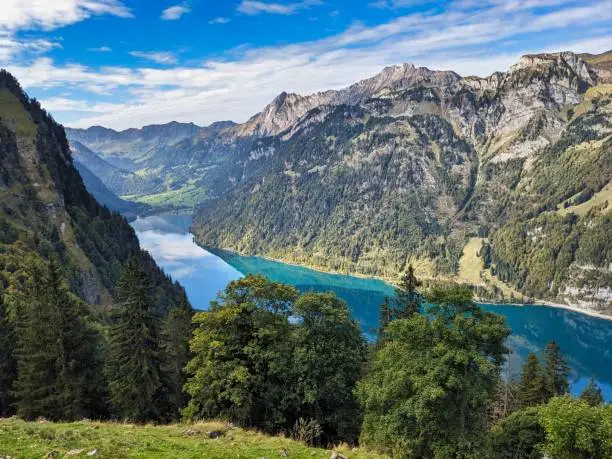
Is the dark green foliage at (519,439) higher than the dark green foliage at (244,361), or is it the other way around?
the dark green foliage at (244,361)

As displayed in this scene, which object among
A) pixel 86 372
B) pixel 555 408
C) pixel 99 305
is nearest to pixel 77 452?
pixel 86 372

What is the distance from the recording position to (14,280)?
82312mm

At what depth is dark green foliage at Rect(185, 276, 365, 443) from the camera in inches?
1556

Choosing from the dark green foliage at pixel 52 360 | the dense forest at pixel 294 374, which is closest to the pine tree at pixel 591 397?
the dense forest at pixel 294 374

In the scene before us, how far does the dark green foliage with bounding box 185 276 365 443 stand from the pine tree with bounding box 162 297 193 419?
9551mm

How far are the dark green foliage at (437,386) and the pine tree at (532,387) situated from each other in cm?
5777

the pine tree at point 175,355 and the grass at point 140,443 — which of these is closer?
the grass at point 140,443

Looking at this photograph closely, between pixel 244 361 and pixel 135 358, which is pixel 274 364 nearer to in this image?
pixel 244 361

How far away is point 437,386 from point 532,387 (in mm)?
66347

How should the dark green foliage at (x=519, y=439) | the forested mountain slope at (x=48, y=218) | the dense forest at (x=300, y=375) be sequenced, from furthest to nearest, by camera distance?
1. the forested mountain slope at (x=48, y=218)
2. the dark green foliage at (x=519, y=439)
3. the dense forest at (x=300, y=375)

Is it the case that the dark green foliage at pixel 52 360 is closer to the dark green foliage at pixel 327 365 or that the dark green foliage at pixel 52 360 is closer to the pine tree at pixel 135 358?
the pine tree at pixel 135 358

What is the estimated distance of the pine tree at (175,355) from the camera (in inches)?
1993

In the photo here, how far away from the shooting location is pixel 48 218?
438 ft

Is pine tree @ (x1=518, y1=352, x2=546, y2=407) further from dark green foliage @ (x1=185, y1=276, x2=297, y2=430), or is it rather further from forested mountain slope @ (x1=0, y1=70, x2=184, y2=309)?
forested mountain slope @ (x1=0, y1=70, x2=184, y2=309)
